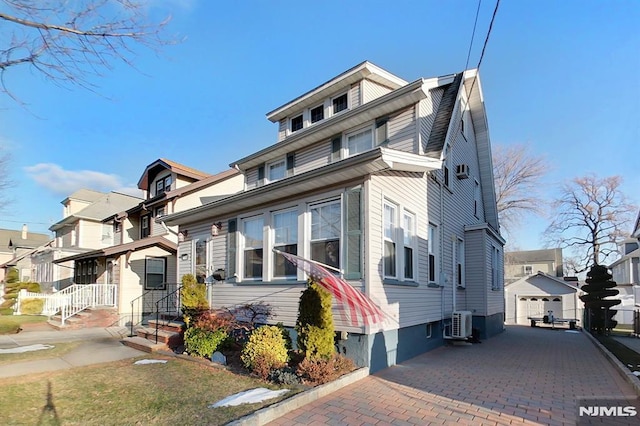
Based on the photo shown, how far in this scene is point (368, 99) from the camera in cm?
1217

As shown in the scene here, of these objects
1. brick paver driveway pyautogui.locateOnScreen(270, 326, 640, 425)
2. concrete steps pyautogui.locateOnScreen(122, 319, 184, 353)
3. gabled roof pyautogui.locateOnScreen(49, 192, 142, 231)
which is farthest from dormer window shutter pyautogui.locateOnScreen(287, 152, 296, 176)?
gabled roof pyautogui.locateOnScreen(49, 192, 142, 231)

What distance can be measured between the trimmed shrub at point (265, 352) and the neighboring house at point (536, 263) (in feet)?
162

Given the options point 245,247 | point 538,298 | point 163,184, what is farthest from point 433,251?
point 538,298

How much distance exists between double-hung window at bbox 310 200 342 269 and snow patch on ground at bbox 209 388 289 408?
2.71m

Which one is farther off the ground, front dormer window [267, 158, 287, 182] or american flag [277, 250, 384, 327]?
front dormer window [267, 158, 287, 182]

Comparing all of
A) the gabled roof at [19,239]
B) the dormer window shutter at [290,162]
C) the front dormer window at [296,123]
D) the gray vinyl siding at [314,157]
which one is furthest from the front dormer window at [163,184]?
the gabled roof at [19,239]

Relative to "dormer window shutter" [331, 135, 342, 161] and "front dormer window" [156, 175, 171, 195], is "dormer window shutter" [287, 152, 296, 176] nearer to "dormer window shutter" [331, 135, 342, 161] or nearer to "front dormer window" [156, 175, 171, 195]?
"dormer window shutter" [331, 135, 342, 161]

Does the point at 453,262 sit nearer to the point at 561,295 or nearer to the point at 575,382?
the point at 575,382

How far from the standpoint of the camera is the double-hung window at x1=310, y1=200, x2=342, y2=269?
7646 mm

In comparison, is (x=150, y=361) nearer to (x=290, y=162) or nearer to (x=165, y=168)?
(x=290, y=162)

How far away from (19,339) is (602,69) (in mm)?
17718

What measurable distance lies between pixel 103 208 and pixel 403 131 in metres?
22.6

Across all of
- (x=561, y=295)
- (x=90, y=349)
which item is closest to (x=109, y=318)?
(x=90, y=349)

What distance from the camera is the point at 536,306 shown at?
87.7 ft
